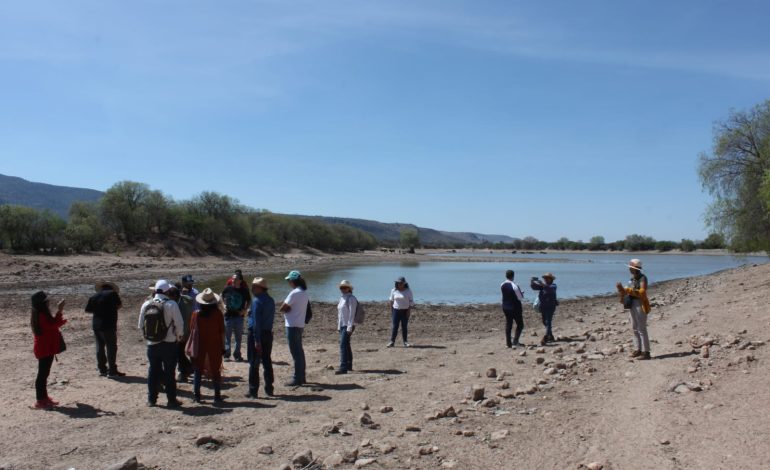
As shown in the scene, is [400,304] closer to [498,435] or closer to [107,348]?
[107,348]

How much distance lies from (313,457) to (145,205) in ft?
259

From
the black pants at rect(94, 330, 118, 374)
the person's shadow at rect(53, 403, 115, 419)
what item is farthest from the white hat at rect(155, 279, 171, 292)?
the black pants at rect(94, 330, 118, 374)

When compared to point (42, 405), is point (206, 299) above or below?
above

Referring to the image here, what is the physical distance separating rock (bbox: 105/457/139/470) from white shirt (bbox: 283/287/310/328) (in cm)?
411

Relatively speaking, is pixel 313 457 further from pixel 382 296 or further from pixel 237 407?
pixel 382 296

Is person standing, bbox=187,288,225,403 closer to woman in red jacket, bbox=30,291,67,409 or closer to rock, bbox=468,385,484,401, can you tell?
woman in red jacket, bbox=30,291,67,409

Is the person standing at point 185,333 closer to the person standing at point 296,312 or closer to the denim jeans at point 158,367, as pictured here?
the denim jeans at point 158,367

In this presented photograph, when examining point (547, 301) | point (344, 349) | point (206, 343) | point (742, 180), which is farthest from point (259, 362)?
point (742, 180)

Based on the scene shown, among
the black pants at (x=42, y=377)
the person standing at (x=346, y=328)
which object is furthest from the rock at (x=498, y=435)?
the black pants at (x=42, y=377)

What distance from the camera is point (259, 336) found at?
30.3 ft

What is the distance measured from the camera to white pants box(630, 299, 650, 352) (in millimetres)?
10461

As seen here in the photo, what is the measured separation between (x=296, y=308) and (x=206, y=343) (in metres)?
1.68

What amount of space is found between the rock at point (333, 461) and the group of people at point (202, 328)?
326cm

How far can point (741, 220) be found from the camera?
25.1 meters
